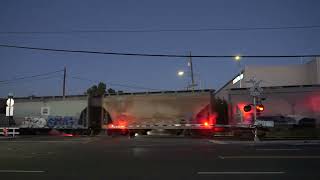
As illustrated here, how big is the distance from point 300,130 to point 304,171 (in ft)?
74.0

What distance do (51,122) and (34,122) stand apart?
1874 mm

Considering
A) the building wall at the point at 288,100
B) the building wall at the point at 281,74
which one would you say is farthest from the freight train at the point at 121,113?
the building wall at the point at 281,74

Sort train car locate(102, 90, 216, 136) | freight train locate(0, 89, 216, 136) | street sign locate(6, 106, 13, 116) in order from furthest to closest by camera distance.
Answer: street sign locate(6, 106, 13, 116) < freight train locate(0, 89, 216, 136) < train car locate(102, 90, 216, 136)

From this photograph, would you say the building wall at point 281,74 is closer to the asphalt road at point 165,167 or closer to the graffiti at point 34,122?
Answer: the graffiti at point 34,122

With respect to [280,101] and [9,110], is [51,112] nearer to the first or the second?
[9,110]

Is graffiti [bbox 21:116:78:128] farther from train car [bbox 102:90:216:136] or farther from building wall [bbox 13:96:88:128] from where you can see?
train car [bbox 102:90:216:136]

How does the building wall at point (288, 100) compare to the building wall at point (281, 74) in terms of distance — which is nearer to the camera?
the building wall at point (288, 100)

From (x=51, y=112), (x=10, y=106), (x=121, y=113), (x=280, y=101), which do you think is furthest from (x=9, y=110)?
(x=280, y=101)

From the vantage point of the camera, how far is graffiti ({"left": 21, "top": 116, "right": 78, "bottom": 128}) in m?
35.3

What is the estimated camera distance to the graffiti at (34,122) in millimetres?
36438

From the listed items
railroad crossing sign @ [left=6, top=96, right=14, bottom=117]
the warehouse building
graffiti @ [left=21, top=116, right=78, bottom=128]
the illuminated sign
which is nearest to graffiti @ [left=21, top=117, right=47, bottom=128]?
graffiti @ [left=21, top=116, right=78, bottom=128]

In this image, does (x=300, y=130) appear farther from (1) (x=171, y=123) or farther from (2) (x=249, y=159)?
(2) (x=249, y=159)

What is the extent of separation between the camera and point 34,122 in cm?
3669

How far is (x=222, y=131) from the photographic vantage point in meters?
32.3
